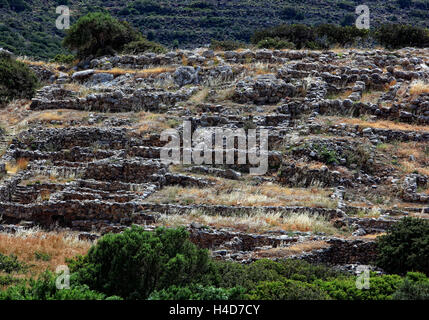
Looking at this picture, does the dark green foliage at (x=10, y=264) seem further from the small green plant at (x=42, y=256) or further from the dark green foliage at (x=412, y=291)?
the dark green foliage at (x=412, y=291)

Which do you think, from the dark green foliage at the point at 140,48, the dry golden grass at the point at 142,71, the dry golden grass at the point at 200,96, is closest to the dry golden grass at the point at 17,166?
the dry golden grass at the point at 200,96

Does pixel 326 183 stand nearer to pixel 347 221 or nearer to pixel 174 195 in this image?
pixel 347 221

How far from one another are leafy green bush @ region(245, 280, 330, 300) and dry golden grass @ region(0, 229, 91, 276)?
4979 mm

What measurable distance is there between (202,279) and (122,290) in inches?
59.7

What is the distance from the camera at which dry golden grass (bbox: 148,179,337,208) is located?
57.9ft

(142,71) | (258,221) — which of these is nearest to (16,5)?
(142,71)

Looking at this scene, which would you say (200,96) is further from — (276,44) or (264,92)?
(276,44)

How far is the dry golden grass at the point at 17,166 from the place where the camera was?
69.5 feet

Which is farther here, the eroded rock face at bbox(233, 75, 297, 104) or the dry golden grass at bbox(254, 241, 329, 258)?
the eroded rock face at bbox(233, 75, 297, 104)

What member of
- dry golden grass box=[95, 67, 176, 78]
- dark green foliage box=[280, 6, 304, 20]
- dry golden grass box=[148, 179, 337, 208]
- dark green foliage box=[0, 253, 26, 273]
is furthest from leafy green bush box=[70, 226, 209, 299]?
dark green foliage box=[280, 6, 304, 20]

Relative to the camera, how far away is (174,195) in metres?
18.6

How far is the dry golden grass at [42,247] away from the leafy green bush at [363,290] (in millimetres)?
6048

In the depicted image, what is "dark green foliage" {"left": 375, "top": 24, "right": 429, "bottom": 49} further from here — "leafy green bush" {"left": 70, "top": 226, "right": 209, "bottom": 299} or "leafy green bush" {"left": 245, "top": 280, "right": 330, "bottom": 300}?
"leafy green bush" {"left": 70, "top": 226, "right": 209, "bottom": 299}
